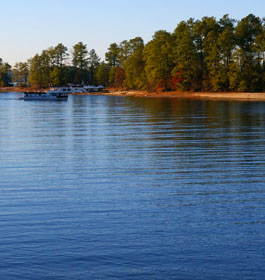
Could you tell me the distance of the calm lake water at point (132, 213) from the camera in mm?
11547

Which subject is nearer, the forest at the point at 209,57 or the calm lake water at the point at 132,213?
the calm lake water at the point at 132,213

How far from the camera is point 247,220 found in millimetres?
14969

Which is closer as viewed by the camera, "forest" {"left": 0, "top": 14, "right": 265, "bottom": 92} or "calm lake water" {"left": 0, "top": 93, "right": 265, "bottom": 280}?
"calm lake water" {"left": 0, "top": 93, "right": 265, "bottom": 280}

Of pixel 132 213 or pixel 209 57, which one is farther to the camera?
pixel 209 57

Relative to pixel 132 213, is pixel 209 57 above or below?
above

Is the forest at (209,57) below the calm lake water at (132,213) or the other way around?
the other way around

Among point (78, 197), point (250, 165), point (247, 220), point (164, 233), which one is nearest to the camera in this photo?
point (164, 233)

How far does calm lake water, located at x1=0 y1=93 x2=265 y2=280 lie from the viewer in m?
11.5

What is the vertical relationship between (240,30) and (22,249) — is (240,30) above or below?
above

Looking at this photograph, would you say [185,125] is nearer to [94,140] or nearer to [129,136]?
[129,136]

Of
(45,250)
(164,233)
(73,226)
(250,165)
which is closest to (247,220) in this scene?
(164,233)

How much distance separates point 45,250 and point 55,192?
656 cm

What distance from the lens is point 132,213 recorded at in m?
15.8

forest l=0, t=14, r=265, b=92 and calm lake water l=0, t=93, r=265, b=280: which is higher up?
forest l=0, t=14, r=265, b=92
